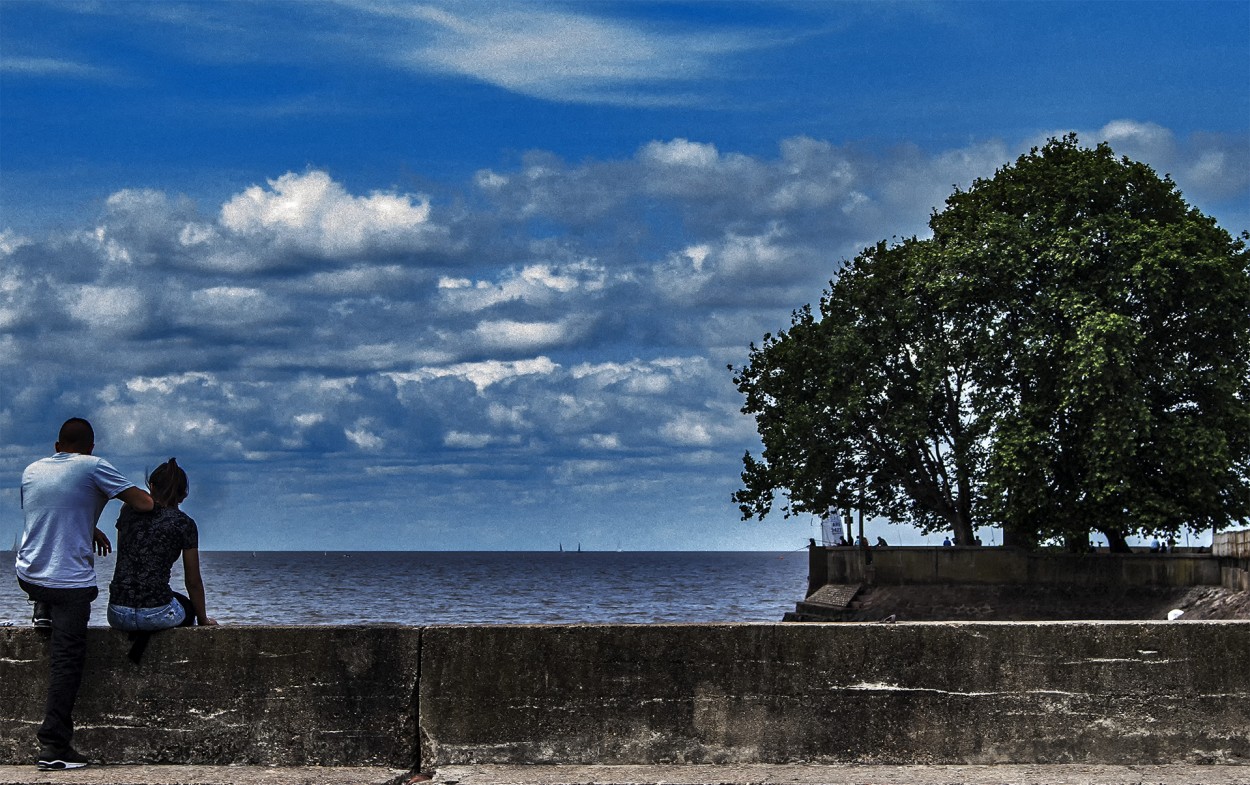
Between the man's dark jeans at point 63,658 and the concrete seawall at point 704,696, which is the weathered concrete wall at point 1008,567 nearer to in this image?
the concrete seawall at point 704,696

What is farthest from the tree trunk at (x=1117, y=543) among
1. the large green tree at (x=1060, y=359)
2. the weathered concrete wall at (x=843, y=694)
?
the weathered concrete wall at (x=843, y=694)

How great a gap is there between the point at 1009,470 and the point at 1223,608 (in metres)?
7.12

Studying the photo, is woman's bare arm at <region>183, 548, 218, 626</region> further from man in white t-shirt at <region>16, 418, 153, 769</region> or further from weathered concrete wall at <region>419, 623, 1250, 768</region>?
weathered concrete wall at <region>419, 623, 1250, 768</region>

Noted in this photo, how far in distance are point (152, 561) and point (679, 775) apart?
119 inches

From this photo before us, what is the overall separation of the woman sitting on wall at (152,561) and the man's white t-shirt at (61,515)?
189mm

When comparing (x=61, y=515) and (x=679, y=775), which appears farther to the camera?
(x=61, y=515)

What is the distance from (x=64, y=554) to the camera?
755 centimetres

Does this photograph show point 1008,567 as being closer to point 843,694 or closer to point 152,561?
point 843,694

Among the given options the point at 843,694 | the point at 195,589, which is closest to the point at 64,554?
the point at 195,589

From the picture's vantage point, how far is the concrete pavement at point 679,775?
690 centimetres

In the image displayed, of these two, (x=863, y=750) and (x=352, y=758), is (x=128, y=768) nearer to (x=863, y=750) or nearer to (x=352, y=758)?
(x=352, y=758)

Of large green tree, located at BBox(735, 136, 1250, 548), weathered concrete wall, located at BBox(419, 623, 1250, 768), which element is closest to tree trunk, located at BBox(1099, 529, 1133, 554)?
large green tree, located at BBox(735, 136, 1250, 548)

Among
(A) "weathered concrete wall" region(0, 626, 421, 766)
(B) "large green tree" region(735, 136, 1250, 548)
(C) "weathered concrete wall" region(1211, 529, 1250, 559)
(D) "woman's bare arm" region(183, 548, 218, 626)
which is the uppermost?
(B) "large green tree" region(735, 136, 1250, 548)

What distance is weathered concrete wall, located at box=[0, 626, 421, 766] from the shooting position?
24.5 feet
